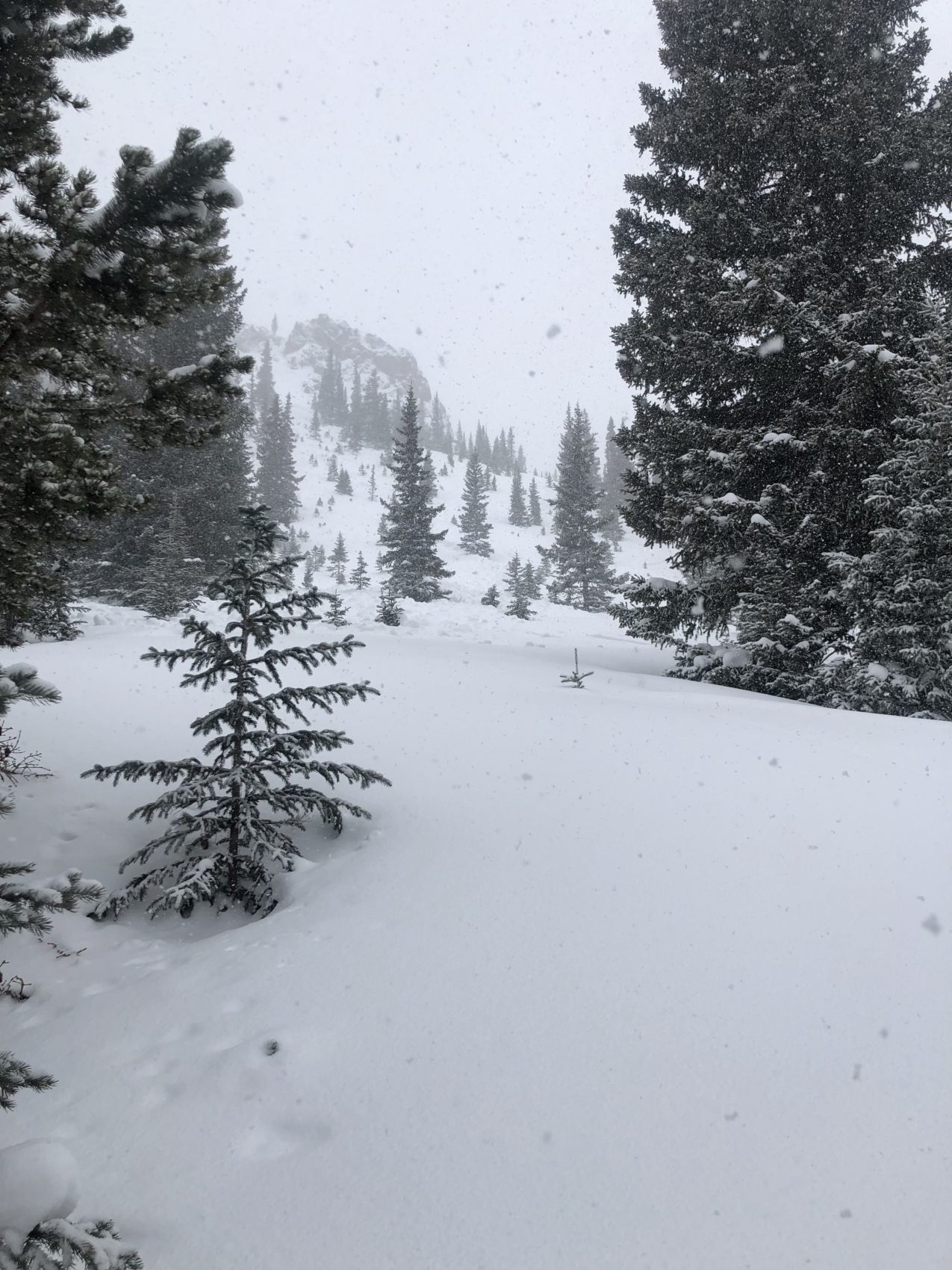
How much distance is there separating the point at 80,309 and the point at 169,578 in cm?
1820

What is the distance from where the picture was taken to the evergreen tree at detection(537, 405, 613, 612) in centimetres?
3969

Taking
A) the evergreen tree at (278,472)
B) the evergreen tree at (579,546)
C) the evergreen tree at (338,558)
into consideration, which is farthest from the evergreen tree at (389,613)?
the evergreen tree at (278,472)

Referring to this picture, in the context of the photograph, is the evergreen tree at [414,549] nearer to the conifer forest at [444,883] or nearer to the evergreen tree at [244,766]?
the conifer forest at [444,883]

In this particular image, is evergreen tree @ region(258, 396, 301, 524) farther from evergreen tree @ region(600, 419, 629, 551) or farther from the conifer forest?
the conifer forest

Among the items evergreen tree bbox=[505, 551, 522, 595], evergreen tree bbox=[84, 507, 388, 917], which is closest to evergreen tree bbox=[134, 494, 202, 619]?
evergreen tree bbox=[84, 507, 388, 917]

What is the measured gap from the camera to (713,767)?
590 cm

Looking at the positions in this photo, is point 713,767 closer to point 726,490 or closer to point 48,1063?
point 48,1063

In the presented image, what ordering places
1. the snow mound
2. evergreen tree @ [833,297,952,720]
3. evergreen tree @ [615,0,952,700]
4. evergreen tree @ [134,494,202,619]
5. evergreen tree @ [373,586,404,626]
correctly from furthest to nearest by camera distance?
evergreen tree @ [373,586,404,626] → evergreen tree @ [134,494,202,619] → evergreen tree @ [615,0,952,700] → evergreen tree @ [833,297,952,720] → the snow mound

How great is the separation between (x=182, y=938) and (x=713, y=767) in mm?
4508

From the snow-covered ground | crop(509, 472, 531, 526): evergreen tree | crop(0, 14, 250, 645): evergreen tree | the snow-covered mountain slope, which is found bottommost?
the snow-covered ground

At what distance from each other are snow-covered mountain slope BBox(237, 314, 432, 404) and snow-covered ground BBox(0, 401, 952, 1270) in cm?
17441

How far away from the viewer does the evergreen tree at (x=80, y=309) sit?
8.63 ft

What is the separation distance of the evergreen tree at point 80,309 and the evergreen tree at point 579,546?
35829mm

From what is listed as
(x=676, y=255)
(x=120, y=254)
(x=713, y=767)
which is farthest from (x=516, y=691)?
(x=676, y=255)
